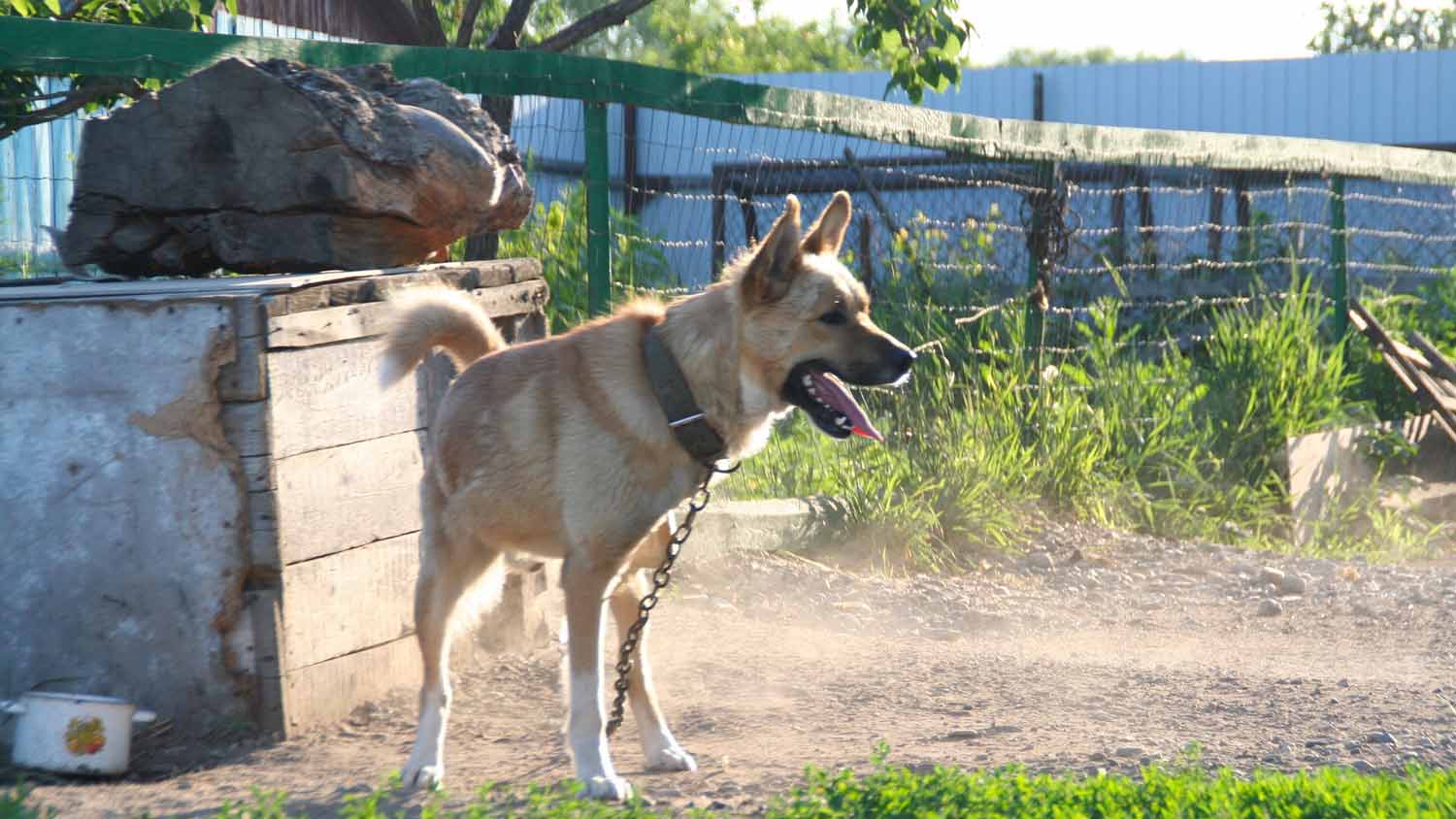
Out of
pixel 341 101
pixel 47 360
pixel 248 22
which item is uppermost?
pixel 248 22

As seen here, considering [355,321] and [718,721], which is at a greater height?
[355,321]

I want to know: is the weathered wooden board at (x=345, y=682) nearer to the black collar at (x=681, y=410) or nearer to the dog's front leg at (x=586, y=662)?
the dog's front leg at (x=586, y=662)

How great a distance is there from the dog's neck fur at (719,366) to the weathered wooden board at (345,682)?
54.3 inches

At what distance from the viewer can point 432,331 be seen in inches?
163

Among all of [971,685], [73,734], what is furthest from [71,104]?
[971,685]

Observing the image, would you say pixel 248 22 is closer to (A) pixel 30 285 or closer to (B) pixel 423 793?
(A) pixel 30 285

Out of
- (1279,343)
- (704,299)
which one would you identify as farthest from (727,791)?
(1279,343)

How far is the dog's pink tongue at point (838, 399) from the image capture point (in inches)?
155

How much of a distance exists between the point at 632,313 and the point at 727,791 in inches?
49.6

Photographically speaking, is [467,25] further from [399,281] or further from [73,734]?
[73,734]

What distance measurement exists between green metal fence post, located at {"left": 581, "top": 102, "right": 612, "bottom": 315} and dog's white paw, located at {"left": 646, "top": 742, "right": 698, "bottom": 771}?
2.25 m

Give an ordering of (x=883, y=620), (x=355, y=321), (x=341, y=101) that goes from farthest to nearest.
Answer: (x=883, y=620) < (x=341, y=101) < (x=355, y=321)

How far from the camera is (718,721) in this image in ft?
14.9

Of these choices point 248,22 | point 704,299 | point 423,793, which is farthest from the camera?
point 248,22
